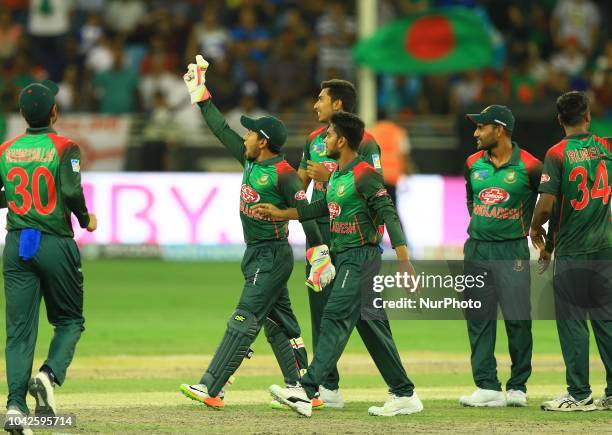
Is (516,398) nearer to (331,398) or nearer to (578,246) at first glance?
(578,246)

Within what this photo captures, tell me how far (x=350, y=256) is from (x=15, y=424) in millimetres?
2720

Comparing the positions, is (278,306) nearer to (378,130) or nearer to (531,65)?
(378,130)

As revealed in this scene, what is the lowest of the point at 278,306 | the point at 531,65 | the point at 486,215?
the point at 278,306

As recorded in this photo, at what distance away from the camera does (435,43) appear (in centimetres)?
2577

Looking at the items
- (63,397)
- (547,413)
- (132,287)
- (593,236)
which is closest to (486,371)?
(547,413)

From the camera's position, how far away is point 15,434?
9.52 metres

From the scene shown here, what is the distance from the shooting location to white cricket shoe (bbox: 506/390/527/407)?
1123cm

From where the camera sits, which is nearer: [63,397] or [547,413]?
[547,413]

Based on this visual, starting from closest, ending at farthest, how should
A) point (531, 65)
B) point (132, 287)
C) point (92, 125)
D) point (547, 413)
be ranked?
point (547, 413)
point (132, 287)
point (92, 125)
point (531, 65)

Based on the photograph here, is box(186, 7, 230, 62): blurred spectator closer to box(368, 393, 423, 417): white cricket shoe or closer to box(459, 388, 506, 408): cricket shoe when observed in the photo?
box(459, 388, 506, 408): cricket shoe

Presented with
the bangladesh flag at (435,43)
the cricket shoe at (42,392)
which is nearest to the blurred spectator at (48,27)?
the bangladesh flag at (435,43)

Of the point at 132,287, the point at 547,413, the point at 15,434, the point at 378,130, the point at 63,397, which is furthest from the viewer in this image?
the point at 378,130

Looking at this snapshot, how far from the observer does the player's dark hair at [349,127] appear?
34.8ft

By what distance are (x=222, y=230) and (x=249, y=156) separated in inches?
459
